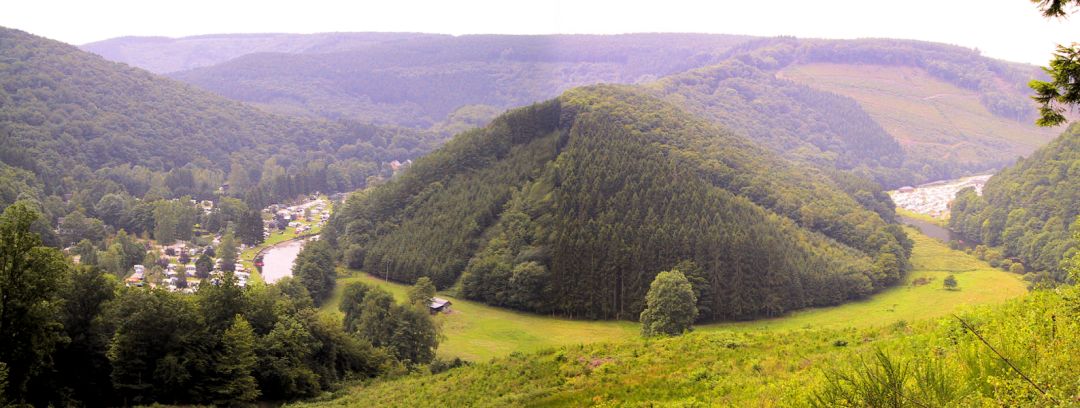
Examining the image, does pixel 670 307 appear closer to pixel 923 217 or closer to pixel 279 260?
pixel 279 260

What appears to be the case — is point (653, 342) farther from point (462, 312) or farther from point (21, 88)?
point (21, 88)

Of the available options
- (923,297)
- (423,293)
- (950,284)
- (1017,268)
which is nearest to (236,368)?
(423,293)

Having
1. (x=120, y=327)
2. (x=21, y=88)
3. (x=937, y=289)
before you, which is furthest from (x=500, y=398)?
(x=21, y=88)

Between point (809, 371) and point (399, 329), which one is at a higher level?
point (809, 371)

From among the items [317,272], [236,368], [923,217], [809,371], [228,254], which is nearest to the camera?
[809,371]

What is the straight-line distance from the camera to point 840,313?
263 feet

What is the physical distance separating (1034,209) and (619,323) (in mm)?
93428

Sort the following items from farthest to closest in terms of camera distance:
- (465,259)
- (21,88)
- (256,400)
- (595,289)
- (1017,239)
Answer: (21,88)
(1017,239)
(465,259)
(595,289)
(256,400)

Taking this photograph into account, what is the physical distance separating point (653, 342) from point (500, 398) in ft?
42.9

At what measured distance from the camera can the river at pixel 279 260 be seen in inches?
4215

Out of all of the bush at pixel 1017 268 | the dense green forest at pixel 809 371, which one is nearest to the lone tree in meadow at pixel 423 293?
the dense green forest at pixel 809 371

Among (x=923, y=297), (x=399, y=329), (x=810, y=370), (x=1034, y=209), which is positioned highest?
(x=810, y=370)

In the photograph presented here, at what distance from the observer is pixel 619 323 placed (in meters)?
75.7

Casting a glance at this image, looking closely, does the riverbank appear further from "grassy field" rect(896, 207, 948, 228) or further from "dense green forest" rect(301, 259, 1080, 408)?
"grassy field" rect(896, 207, 948, 228)
